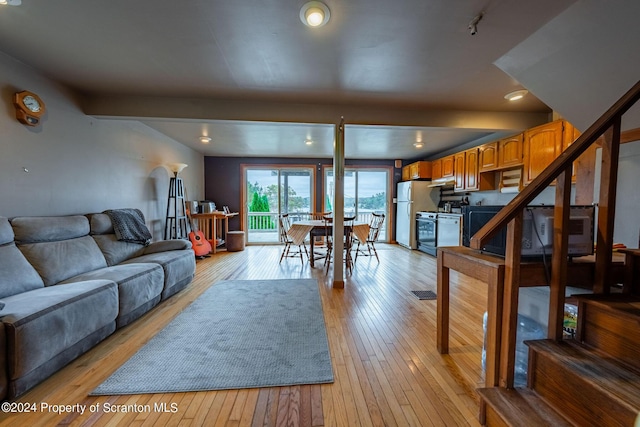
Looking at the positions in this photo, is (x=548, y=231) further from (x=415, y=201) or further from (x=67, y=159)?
(x=415, y=201)

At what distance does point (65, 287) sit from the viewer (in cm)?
188

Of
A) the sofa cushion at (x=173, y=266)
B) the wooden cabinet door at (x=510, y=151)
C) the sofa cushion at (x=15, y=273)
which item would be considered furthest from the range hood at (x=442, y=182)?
the sofa cushion at (x=15, y=273)

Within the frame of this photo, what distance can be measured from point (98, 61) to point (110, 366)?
2.56 metres

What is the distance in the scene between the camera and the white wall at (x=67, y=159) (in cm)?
220

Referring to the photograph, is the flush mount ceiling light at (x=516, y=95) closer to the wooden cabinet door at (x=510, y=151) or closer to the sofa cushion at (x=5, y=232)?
the wooden cabinet door at (x=510, y=151)

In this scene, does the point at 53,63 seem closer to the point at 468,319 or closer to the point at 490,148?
the point at 468,319

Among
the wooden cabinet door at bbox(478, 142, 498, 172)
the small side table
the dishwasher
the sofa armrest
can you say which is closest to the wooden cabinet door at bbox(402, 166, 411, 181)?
the dishwasher

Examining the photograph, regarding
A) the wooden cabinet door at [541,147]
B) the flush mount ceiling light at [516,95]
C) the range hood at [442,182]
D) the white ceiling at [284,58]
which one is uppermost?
the white ceiling at [284,58]

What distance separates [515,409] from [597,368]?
0.38 metres

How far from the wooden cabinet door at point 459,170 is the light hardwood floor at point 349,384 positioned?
2727 millimetres

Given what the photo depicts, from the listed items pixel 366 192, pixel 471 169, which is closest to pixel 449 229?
pixel 471 169

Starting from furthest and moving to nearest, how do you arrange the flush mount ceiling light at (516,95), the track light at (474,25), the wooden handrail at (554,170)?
the flush mount ceiling light at (516,95) < the track light at (474,25) < the wooden handrail at (554,170)

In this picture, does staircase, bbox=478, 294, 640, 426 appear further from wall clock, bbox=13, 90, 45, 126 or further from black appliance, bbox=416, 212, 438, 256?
wall clock, bbox=13, 90, 45, 126

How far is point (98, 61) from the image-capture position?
2264 millimetres
